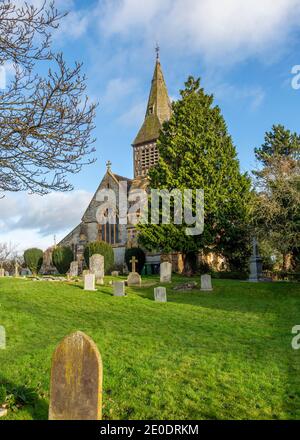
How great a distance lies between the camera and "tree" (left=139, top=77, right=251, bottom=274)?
2636 cm

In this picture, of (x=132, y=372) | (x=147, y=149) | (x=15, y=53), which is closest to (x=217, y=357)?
(x=132, y=372)

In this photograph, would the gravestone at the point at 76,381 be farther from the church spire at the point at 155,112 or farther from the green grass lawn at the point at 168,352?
the church spire at the point at 155,112

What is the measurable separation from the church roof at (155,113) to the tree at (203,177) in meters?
13.7

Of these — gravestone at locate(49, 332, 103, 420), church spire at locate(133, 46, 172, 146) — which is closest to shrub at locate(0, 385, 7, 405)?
gravestone at locate(49, 332, 103, 420)

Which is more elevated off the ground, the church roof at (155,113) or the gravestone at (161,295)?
the church roof at (155,113)

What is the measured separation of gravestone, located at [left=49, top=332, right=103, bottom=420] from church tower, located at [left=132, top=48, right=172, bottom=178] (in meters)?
37.8

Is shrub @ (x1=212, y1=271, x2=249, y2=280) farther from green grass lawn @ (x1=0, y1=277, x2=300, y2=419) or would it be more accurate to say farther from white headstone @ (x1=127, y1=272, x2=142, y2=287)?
green grass lawn @ (x1=0, y1=277, x2=300, y2=419)

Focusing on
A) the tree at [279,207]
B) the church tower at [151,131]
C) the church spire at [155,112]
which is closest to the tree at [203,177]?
the tree at [279,207]

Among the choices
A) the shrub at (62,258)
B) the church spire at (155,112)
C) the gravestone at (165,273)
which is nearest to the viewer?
the gravestone at (165,273)

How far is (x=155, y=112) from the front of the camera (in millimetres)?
43844

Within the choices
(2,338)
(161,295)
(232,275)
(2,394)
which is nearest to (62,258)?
(232,275)

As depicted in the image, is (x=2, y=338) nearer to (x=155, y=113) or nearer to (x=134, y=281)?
(x=134, y=281)

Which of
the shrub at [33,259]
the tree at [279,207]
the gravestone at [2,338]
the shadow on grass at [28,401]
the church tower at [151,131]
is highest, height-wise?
the church tower at [151,131]

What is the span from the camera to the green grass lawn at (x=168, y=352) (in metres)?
5.73
